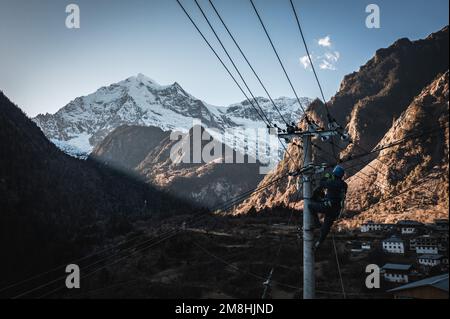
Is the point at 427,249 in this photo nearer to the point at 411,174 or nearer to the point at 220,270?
the point at 220,270

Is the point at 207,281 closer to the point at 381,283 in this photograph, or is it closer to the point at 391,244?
the point at 381,283

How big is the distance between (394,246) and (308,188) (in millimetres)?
50924

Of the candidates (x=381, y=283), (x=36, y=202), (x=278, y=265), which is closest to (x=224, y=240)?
(x=278, y=265)

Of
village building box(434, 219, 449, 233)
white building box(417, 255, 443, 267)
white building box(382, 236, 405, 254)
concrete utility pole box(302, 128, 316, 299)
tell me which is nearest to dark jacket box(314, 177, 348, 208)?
concrete utility pole box(302, 128, 316, 299)

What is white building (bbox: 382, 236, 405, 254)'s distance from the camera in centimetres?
5741

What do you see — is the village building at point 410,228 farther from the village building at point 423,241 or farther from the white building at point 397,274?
the white building at point 397,274

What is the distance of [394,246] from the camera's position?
5819 centimetres

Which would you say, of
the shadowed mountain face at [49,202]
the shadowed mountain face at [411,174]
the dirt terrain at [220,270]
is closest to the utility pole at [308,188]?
the dirt terrain at [220,270]

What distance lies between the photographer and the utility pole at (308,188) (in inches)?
530

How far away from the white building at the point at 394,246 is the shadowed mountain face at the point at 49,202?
53.0 m

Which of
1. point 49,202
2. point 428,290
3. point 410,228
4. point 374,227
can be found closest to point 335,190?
point 428,290

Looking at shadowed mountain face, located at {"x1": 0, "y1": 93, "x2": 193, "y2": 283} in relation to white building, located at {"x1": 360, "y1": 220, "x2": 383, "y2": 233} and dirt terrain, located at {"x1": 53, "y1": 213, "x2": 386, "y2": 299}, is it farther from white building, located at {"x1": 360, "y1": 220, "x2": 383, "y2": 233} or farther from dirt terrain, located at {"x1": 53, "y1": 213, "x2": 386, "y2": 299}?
white building, located at {"x1": 360, "y1": 220, "x2": 383, "y2": 233}

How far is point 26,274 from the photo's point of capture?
192 ft
